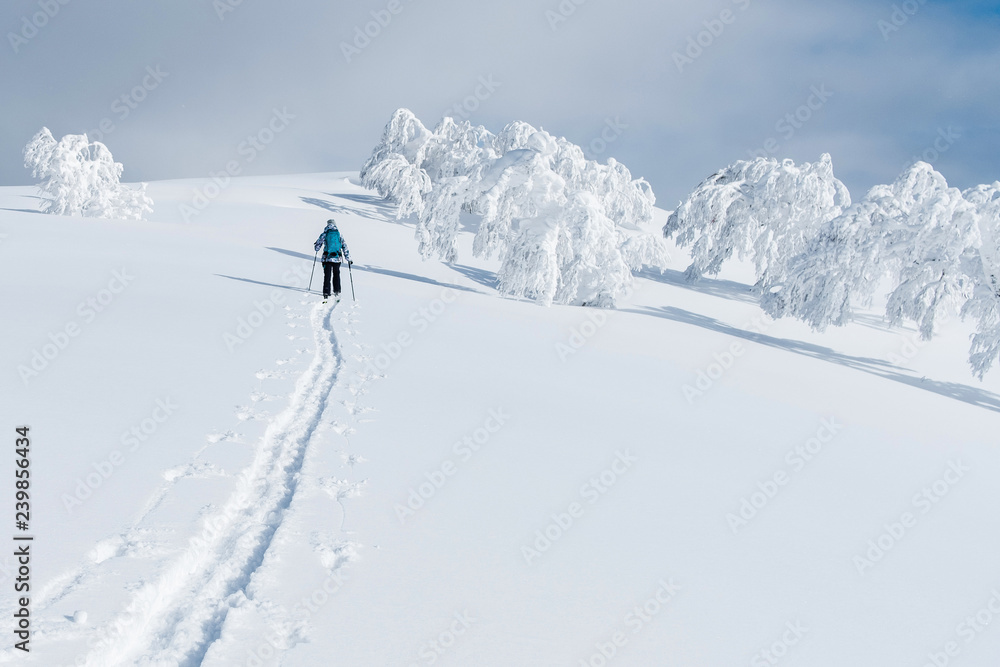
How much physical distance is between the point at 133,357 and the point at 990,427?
1111 centimetres

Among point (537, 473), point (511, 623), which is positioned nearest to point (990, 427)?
point (537, 473)

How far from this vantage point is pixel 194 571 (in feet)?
8.80

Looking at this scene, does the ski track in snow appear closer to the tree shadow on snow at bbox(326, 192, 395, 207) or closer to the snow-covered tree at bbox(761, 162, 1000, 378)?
the snow-covered tree at bbox(761, 162, 1000, 378)

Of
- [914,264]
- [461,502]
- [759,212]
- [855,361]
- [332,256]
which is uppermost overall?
[759,212]

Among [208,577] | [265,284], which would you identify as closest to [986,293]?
[265,284]

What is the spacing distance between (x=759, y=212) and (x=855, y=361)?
11.4 m

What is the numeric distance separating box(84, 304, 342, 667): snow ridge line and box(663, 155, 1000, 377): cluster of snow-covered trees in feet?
54.6

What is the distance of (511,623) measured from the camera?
2508 mm

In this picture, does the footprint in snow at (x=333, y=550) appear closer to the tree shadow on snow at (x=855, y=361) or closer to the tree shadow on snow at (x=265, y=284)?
the tree shadow on snow at (x=265, y=284)

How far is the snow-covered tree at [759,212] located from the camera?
2348 cm

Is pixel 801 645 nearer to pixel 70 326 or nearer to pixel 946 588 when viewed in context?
pixel 946 588

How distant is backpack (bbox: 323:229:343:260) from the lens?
1157cm

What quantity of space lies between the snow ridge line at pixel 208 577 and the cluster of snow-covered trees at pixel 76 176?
30.2 meters

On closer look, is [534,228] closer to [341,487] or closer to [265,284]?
[265,284]
